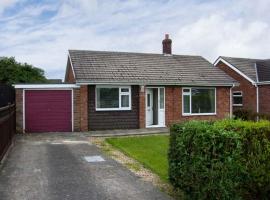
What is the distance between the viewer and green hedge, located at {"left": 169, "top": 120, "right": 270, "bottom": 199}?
589 centimetres

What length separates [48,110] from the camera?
20.4m

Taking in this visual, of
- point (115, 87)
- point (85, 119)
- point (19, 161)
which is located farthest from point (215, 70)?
point (19, 161)

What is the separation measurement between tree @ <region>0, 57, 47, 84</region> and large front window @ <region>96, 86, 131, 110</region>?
62.2ft

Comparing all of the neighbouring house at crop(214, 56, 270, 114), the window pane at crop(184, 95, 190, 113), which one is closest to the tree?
the neighbouring house at crop(214, 56, 270, 114)

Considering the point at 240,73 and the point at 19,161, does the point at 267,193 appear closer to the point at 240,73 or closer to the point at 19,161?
the point at 19,161

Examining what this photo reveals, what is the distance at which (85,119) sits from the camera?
20.7 meters

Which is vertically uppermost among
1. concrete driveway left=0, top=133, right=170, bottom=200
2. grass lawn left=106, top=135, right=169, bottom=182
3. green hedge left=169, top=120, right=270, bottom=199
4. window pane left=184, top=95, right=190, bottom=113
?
window pane left=184, top=95, right=190, bottom=113

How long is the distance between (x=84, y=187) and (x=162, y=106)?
49.1 ft

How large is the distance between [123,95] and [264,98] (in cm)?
1288

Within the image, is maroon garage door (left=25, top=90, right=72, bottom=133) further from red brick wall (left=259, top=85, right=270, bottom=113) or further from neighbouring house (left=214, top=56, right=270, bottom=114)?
red brick wall (left=259, top=85, right=270, bottom=113)

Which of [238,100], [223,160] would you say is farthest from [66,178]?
[238,100]

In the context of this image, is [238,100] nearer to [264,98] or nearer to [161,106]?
[264,98]

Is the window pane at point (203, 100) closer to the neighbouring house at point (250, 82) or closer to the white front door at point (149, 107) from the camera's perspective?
the white front door at point (149, 107)

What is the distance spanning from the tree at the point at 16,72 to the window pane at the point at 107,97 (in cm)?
1896
